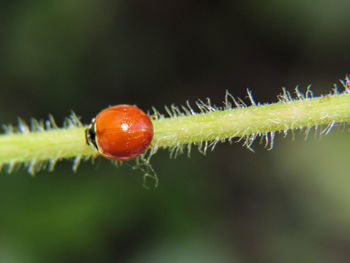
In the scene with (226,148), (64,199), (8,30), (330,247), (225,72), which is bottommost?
(330,247)

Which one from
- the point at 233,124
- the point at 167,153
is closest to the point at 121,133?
the point at 233,124

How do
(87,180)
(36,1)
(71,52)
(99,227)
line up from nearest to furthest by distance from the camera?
(99,227) → (87,180) → (36,1) → (71,52)

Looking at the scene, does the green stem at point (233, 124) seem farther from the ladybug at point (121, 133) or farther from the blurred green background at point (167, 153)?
the blurred green background at point (167, 153)

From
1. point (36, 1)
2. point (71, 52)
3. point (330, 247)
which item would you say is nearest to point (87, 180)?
point (71, 52)

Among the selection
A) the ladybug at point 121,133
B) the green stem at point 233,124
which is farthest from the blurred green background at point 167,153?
the green stem at point 233,124

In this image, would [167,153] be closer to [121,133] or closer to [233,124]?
[121,133]

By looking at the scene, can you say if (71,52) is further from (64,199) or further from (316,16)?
(316,16)
